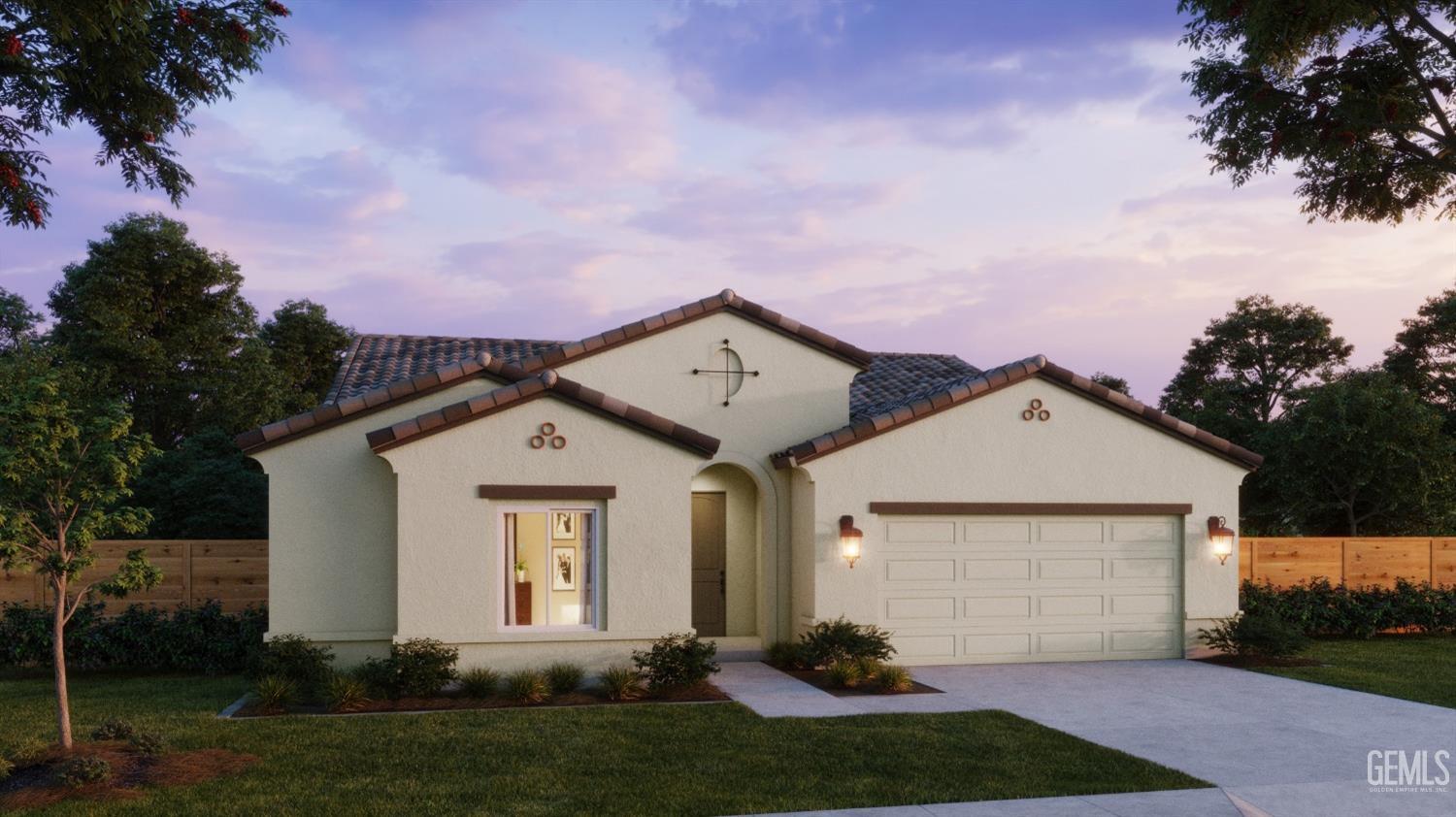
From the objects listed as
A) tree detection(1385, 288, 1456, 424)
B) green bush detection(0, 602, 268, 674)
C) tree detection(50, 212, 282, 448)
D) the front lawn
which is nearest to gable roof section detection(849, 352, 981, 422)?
the front lawn

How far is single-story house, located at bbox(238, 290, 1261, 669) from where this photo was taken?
42.9 ft

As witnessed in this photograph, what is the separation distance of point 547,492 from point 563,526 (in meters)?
0.71

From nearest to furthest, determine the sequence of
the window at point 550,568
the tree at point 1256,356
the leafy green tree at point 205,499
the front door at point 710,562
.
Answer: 1. the window at point 550,568
2. the front door at point 710,562
3. the leafy green tree at point 205,499
4. the tree at point 1256,356

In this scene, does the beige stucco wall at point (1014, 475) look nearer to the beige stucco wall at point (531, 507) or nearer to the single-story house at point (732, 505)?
the single-story house at point (732, 505)

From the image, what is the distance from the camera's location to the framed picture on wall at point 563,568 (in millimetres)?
13664

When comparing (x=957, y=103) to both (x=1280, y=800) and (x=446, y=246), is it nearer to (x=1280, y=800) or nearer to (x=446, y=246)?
(x=446, y=246)

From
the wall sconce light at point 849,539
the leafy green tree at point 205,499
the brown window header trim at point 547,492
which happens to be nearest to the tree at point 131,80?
the brown window header trim at point 547,492

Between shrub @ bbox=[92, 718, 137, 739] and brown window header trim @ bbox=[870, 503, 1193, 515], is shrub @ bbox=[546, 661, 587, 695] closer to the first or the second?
shrub @ bbox=[92, 718, 137, 739]

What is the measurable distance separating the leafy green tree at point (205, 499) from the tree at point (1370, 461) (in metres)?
23.4

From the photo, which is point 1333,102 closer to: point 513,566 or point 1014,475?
point 1014,475

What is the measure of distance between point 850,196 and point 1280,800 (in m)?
12.3

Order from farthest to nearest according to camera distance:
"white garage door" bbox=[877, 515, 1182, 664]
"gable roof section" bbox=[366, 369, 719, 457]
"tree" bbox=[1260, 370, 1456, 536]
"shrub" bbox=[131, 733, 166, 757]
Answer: "tree" bbox=[1260, 370, 1456, 536] → "white garage door" bbox=[877, 515, 1182, 664] → "gable roof section" bbox=[366, 369, 719, 457] → "shrub" bbox=[131, 733, 166, 757]

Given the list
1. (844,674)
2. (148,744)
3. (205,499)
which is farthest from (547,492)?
(205,499)

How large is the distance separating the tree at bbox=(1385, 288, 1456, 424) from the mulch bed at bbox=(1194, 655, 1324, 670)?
20.0 m
